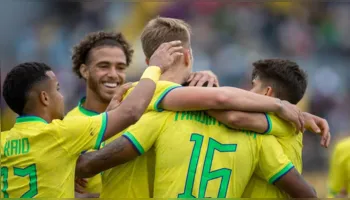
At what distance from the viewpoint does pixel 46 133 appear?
12.5ft

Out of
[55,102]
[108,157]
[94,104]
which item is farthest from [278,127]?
[94,104]

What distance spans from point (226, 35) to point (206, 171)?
10.5 m

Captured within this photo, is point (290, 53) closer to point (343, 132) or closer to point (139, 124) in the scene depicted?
point (343, 132)

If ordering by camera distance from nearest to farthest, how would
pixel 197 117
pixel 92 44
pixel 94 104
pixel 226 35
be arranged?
pixel 197 117, pixel 94 104, pixel 92 44, pixel 226 35

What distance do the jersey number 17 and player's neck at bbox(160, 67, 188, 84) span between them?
387 mm

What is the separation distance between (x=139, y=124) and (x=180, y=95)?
28cm

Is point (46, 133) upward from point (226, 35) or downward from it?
downward

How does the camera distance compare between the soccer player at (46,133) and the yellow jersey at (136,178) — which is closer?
the soccer player at (46,133)

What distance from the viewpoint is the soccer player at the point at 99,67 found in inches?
225

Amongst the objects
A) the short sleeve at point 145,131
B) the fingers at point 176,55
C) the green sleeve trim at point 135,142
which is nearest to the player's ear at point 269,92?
the fingers at point 176,55

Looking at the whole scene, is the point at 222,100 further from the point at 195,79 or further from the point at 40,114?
the point at 40,114

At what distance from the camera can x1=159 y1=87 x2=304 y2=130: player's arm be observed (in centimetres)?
389

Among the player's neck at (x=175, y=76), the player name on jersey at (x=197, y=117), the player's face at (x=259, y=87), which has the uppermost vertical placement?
the player's neck at (x=175, y=76)

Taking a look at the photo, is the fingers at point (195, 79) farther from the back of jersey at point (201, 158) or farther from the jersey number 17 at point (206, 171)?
the jersey number 17 at point (206, 171)
